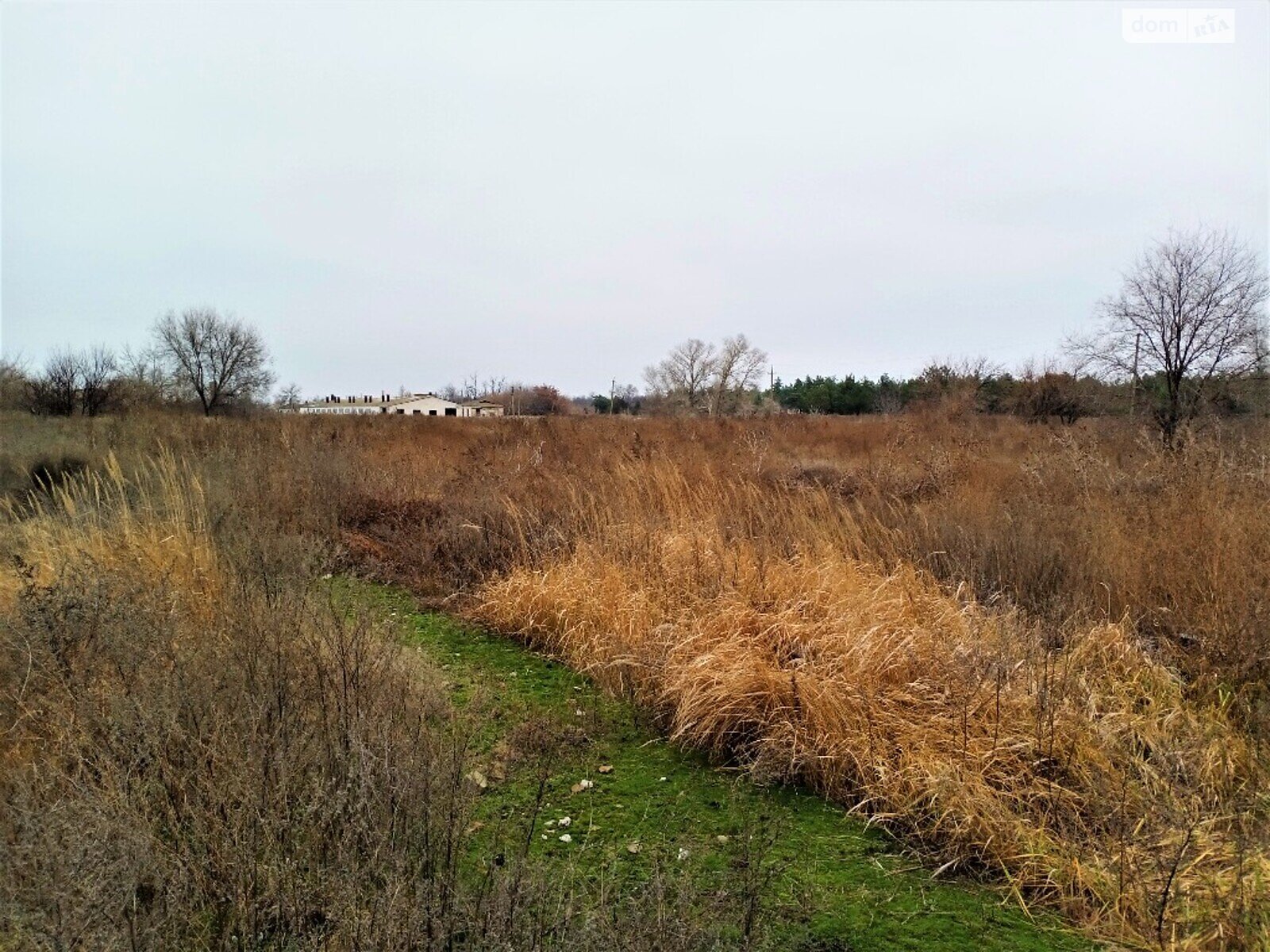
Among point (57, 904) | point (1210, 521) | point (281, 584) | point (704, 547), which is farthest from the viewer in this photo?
point (704, 547)

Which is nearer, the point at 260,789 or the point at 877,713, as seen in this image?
the point at 260,789

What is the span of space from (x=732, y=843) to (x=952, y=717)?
1310 millimetres

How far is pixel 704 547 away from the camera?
536 centimetres

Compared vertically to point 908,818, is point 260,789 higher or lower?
higher

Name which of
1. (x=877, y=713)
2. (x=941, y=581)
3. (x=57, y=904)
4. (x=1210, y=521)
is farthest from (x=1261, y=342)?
(x=57, y=904)

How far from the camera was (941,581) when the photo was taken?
505 cm

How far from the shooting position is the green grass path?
2.14 metres

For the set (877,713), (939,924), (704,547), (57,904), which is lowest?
(939,924)

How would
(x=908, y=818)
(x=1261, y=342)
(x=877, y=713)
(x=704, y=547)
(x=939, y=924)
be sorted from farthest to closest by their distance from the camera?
(x=1261, y=342) < (x=704, y=547) < (x=877, y=713) < (x=908, y=818) < (x=939, y=924)

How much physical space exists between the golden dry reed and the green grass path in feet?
0.47

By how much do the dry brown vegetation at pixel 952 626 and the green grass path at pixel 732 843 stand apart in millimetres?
159

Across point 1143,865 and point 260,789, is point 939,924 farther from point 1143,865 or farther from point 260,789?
point 260,789

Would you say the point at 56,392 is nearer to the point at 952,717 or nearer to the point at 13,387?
the point at 13,387

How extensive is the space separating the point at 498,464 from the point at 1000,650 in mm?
9065
